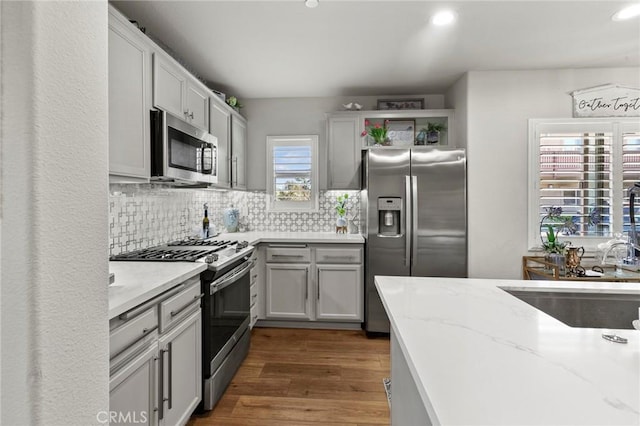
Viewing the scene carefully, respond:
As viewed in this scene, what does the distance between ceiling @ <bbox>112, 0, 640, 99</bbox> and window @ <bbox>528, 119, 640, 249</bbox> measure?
61 cm

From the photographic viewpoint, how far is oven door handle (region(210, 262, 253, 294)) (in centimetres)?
209

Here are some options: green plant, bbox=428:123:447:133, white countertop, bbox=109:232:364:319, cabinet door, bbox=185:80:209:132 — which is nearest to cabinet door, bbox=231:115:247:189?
cabinet door, bbox=185:80:209:132

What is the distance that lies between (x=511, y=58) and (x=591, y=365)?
308cm

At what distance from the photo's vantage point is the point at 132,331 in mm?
1364

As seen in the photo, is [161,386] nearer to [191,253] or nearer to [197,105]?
[191,253]

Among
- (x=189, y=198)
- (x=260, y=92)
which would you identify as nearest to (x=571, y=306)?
(x=189, y=198)

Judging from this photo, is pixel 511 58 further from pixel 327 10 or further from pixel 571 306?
pixel 571 306

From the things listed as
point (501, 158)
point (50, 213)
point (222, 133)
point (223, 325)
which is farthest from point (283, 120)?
point (50, 213)

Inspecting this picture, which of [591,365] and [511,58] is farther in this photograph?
[511,58]

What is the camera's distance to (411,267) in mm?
3264

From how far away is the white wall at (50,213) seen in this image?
0.61 metres

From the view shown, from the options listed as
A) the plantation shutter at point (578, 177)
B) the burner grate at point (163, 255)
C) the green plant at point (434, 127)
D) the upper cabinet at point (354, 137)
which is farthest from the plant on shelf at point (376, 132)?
the burner grate at point (163, 255)

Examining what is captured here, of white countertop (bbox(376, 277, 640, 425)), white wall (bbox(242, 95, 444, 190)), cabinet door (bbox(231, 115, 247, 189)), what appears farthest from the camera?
white wall (bbox(242, 95, 444, 190))

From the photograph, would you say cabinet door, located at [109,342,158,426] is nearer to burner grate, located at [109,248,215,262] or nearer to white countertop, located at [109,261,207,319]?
white countertop, located at [109,261,207,319]
